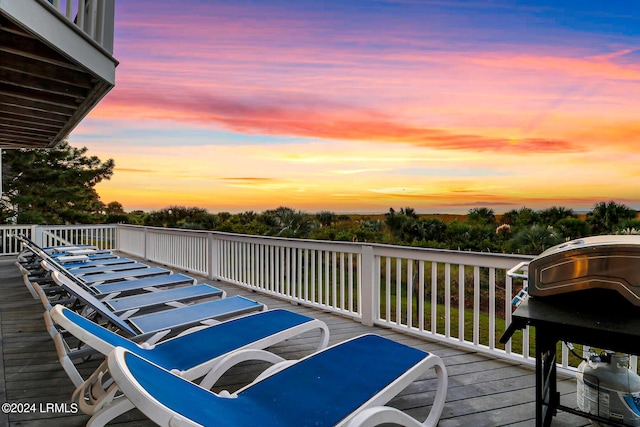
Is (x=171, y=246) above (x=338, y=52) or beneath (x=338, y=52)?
beneath

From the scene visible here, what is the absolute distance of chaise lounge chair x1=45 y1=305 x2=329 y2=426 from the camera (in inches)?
75.0

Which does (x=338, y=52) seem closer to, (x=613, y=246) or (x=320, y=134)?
(x=320, y=134)

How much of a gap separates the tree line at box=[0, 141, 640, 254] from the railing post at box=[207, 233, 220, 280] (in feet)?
28.3

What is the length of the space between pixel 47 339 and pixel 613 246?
198 inches

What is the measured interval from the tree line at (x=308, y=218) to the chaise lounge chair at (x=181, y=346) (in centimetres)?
1330

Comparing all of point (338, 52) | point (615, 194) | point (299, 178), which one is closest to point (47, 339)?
point (338, 52)

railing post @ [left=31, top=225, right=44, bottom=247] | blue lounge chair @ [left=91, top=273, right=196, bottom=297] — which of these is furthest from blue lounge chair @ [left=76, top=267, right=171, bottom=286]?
railing post @ [left=31, top=225, right=44, bottom=247]

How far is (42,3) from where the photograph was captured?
336 centimetres

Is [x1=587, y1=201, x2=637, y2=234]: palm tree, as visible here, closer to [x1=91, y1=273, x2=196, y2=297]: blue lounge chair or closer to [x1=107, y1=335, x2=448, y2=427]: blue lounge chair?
[x1=91, y1=273, x2=196, y2=297]: blue lounge chair

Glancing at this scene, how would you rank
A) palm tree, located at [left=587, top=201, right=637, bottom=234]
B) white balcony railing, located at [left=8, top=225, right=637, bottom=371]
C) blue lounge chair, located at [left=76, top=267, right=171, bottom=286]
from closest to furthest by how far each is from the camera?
white balcony railing, located at [left=8, top=225, right=637, bottom=371] → blue lounge chair, located at [left=76, top=267, right=171, bottom=286] → palm tree, located at [left=587, top=201, right=637, bottom=234]

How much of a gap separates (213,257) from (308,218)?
9.46m

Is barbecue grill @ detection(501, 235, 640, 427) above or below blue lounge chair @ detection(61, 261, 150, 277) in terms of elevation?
above

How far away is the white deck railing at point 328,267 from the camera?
3664 millimetres

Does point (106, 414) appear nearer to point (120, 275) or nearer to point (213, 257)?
point (120, 275)
